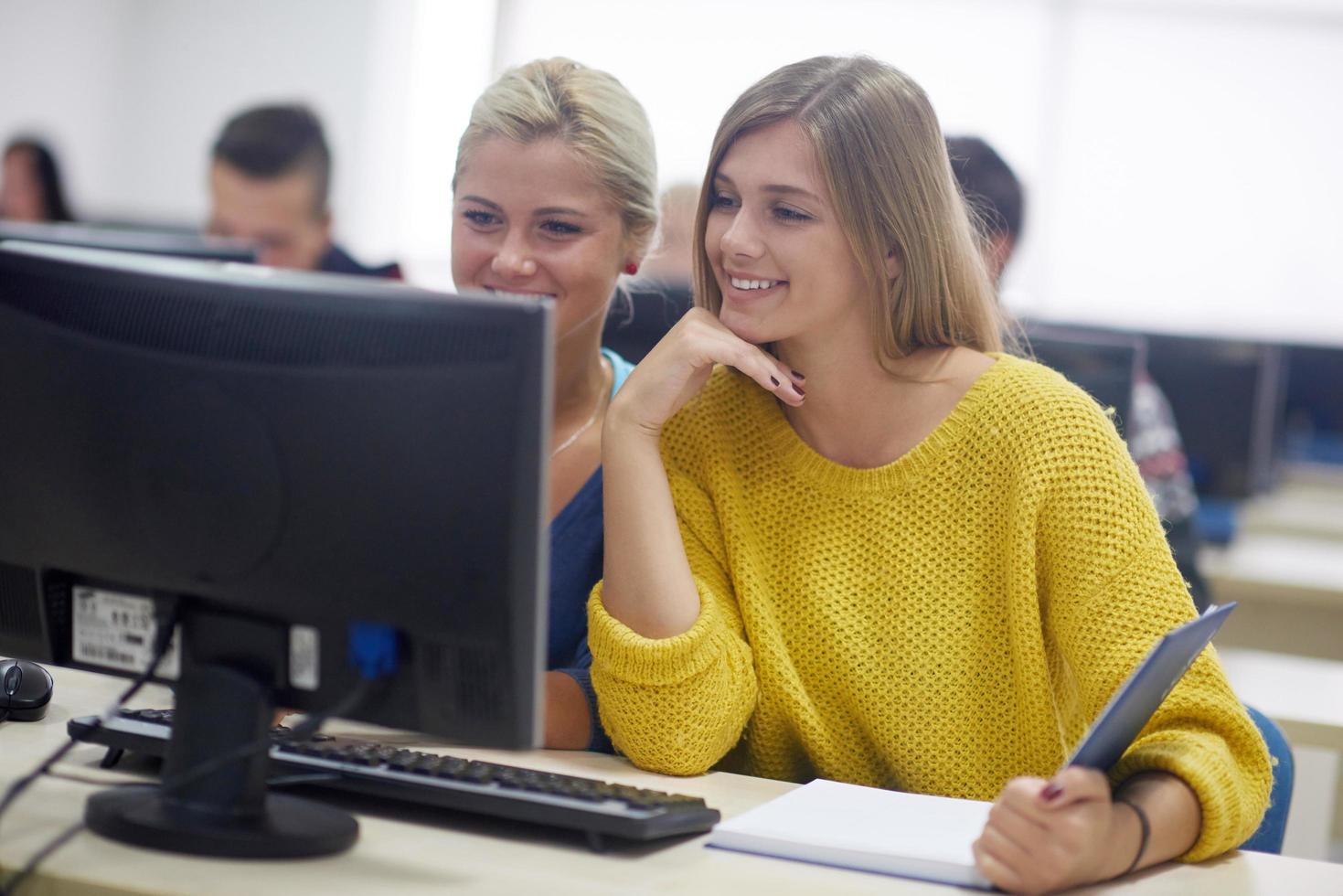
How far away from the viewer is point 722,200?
4.93 feet

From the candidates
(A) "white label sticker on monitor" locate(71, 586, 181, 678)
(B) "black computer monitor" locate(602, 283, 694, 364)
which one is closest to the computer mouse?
(A) "white label sticker on monitor" locate(71, 586, 181, 678)

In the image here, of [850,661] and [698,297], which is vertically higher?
[698,297]

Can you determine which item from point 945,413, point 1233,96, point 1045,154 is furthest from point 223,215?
point 1233,96

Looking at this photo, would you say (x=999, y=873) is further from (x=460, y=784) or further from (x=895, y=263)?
(x=895, y=263)

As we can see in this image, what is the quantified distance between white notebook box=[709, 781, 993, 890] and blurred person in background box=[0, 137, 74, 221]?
4386 mm

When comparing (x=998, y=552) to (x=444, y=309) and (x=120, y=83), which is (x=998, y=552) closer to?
(x=444, y=309)

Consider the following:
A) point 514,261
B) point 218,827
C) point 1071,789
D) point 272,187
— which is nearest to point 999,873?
point 1071,789

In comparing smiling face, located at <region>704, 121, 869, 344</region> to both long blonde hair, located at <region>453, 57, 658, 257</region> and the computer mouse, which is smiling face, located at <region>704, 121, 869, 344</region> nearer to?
long blonde hair, located at <region>453, 57, 658, 257</region>

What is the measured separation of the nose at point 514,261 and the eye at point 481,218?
0.12ft

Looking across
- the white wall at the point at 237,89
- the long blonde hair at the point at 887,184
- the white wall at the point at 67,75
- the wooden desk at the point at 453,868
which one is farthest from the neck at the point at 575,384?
the white wall at the point at 67,75

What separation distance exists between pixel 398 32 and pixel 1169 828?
16.6ft

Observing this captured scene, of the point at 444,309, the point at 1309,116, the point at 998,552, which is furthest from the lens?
the point at 1309,116

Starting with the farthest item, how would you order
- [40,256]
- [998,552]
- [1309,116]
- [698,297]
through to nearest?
[1309,116] < [698,297] < [998,552] < [40,256]

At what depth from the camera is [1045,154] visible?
17.7ft
